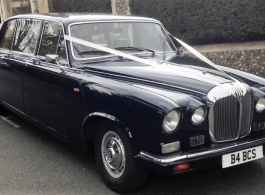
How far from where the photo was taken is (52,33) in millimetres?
5289

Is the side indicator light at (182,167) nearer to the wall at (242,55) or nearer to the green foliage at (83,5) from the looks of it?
the wall at (242,55)

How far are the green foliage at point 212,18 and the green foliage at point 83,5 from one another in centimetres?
322

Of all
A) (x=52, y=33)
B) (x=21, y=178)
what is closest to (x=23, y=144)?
(x=21, y=178)

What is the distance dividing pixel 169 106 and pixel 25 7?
22386mm

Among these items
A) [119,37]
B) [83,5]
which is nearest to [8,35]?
[119,37]

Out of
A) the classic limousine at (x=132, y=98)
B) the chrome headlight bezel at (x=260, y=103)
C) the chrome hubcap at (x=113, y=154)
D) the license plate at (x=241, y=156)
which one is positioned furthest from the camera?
the chrome headlight bezel at (x=260, y=103)

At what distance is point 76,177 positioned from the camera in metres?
4.58

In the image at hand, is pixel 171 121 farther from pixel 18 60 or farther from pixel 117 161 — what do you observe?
pixel 18 60

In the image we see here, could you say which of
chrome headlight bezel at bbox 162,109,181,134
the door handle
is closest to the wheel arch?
chrome headlight bezel at bbox 162,109,181,134

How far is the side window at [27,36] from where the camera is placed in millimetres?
5672

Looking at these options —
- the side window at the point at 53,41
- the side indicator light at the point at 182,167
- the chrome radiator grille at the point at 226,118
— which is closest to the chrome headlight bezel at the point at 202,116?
the chrome radiator grille at the point at 226,118

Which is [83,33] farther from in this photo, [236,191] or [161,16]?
[161,16]

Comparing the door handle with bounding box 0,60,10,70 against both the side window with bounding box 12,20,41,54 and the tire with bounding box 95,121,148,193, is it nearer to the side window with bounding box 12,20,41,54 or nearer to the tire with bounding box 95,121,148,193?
the side window with bounding box 12,20,41,54

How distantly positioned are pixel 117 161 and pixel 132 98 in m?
0.70
